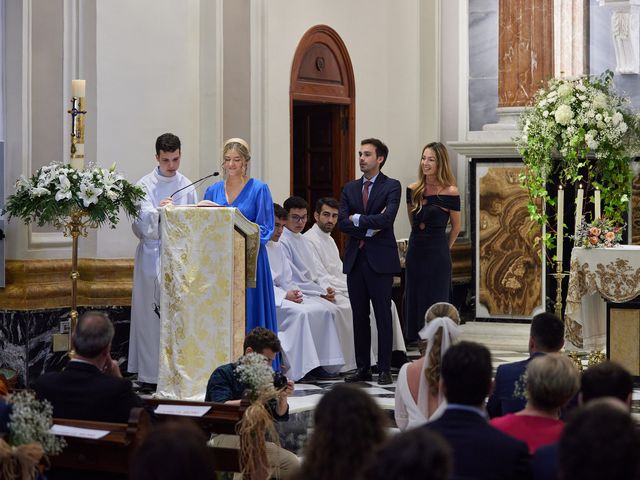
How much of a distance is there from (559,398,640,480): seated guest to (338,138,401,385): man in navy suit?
235 inches

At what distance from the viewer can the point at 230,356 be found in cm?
752

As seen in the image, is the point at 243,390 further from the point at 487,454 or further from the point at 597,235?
the point at 597,235

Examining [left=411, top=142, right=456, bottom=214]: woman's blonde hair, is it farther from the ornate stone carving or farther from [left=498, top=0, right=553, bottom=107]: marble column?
the ornate stone carving

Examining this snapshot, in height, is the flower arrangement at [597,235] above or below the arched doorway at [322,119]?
below

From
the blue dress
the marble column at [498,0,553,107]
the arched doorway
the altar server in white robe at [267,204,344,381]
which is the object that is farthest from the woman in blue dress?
the marble column at [498,0,553,107]

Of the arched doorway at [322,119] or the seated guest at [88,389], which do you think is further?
the arched doorway at [322,119]

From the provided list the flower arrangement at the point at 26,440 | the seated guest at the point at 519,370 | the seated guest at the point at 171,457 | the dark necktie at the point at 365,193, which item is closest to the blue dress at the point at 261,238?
the dark necktie at the point at 365,193

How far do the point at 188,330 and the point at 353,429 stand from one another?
4529 millimetres

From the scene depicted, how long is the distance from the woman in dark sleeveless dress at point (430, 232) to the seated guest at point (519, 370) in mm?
3970

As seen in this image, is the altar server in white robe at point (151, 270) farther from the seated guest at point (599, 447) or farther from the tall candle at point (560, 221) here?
the seated guest at point (599, 447)

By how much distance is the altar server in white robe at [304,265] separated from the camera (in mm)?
9547

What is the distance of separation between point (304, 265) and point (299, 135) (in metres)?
3.35

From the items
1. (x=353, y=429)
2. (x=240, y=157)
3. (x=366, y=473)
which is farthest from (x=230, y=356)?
(x=366, y=473)

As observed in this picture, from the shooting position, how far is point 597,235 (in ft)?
29.4
